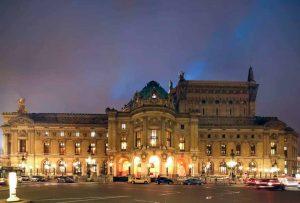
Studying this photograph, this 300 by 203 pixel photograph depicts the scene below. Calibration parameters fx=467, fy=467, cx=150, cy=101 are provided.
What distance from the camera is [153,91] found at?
126750mm

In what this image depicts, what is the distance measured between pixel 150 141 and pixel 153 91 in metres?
15.1

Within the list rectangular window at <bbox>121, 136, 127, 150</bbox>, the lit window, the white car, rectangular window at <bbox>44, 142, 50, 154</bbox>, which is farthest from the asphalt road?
the lit window

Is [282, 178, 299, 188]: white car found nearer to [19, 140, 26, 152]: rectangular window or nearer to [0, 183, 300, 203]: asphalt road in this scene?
[0, 183, 300, 203]: asphalt road

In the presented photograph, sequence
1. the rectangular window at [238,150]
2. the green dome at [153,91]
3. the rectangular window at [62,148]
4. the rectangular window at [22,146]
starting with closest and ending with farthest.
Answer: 1. the green dome at [153,91]
2. the rectangular window at [22,146]
3. the rectangular window at [62,148]
4. the rectangular window at [238,150]

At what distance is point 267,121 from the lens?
145 metres

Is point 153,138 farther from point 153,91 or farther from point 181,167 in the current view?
point 181,167

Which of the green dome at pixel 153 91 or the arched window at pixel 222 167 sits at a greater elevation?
the green dome at pixel 153 91

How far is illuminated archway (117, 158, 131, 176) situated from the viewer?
126m

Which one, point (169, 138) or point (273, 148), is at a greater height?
point (169, 138)

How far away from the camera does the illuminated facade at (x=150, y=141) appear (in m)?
121

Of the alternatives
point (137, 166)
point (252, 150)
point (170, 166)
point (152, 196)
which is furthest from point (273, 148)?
point (152, 196)

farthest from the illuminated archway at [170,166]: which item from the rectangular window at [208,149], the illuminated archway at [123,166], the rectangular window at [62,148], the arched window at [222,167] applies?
the rectangular window at [62,148]

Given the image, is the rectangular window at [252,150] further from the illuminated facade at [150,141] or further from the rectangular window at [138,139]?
the rectangular window at [138,139]

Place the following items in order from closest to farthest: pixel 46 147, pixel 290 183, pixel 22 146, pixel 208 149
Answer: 1. pixel 290 183
2. pixel 22 146
3. pixel 46 147
4. pixel 208 149
